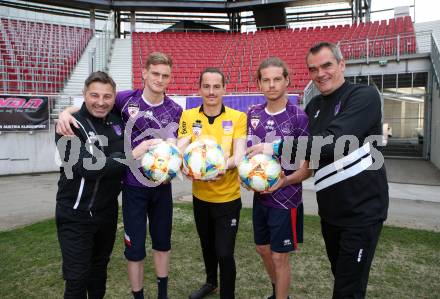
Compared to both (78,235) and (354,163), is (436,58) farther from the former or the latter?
(78,235)

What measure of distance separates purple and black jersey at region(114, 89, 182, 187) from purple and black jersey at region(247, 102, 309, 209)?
76 cm

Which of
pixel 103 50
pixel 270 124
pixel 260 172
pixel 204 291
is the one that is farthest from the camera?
pixel 103 50

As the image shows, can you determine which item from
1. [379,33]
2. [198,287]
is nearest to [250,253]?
[198,287]

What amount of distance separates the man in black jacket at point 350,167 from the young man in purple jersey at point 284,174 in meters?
0.42

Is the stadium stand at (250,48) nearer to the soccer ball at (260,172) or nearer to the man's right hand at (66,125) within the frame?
the soccer ball at (260,172)

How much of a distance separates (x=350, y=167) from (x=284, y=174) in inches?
24.9

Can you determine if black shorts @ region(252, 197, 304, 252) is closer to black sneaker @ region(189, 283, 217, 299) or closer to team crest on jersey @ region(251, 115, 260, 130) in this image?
team crest on jersey @ region(251, 115, 260, 130)

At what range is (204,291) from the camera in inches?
143

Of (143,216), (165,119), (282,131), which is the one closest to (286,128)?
(282,131)

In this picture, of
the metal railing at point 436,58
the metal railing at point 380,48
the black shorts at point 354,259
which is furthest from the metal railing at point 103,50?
the black shorts at point 354,259

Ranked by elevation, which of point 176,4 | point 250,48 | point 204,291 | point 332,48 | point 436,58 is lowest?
point 204,291

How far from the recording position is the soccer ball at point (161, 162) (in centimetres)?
265

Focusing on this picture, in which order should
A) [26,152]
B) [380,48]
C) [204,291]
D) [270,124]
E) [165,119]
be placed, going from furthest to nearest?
[380,48]
[26,152]
[204,291]
[165,119]
[270,124]

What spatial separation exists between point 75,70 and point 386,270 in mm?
15267
